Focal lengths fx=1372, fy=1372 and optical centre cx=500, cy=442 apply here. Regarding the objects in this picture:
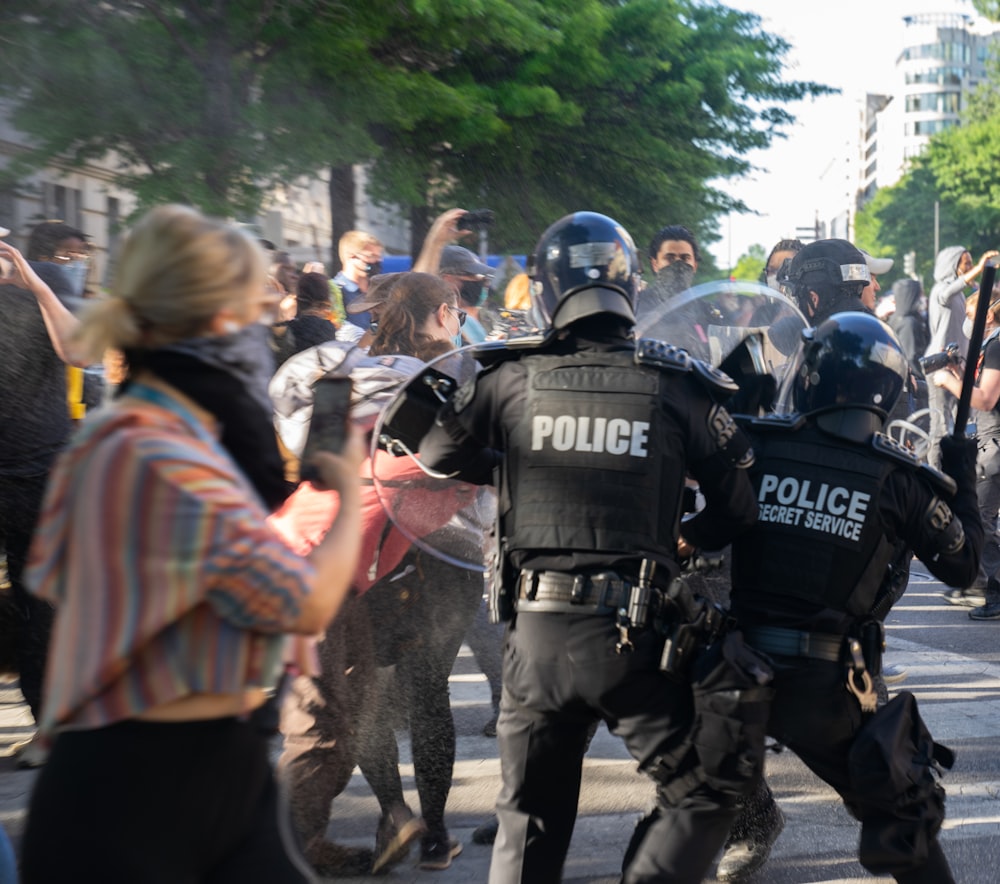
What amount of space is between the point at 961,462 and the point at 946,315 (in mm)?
7190

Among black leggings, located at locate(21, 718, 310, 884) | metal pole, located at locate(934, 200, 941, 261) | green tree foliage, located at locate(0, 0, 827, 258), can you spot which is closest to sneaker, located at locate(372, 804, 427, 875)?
black leggings, located at locate(21, 718, 310, 884)

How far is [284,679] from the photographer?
7.51 feet

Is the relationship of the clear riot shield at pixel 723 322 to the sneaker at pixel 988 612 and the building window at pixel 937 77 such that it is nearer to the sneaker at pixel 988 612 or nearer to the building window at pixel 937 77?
the sneaker at pixel 988 612

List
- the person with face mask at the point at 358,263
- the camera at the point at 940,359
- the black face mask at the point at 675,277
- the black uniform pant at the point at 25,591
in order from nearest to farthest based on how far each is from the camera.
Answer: the black uniform pant at the point at 25,591, the black face mask at the point at 675,277, the camera at the point at 940,359, the person with face mask at the point at 358,263

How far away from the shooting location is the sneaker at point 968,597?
28.1 feet

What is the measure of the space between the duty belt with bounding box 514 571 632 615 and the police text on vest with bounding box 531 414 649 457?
0.90ft

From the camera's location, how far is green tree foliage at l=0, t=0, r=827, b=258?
473 inches

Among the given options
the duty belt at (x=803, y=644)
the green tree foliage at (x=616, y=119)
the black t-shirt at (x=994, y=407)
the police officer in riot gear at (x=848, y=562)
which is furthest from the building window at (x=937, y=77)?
the duty belt at (x=803, y=644)

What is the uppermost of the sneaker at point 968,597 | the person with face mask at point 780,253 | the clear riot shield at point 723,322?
the person with face mask at point 780,253

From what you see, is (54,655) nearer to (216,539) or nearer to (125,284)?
(216,539)

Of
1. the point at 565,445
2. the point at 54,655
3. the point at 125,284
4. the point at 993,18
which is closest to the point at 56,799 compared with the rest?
the point at 54,655

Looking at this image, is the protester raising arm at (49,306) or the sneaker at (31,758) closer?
the protester raising arm at (49,306)

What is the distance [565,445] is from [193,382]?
3.63ft

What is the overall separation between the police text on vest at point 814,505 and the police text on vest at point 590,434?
429mm
